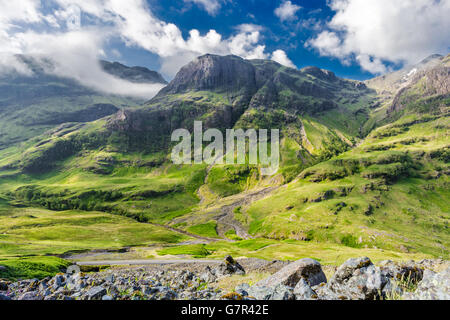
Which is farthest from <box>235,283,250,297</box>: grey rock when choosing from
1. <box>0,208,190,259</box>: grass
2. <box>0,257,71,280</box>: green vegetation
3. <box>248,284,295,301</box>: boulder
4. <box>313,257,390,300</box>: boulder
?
<box>0,208,190,259</box>: grass

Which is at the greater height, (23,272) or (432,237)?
(23,272)

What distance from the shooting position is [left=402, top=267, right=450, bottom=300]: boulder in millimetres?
6973

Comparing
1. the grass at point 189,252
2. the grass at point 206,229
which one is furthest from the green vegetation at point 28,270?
the grass at point 206,229

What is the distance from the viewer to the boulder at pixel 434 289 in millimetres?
6973

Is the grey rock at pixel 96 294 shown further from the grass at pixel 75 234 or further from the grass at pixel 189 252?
the grass at pixel 75 234

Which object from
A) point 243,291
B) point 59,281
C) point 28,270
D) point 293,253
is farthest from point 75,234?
point 243,291

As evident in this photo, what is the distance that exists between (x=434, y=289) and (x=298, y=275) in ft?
29.0

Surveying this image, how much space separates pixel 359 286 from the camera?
977 cm

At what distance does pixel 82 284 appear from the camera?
49.0ft

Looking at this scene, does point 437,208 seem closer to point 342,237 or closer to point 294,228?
point 342,237

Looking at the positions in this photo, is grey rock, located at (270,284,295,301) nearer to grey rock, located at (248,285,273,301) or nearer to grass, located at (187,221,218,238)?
grey rock, located at (248,285,273,301)
